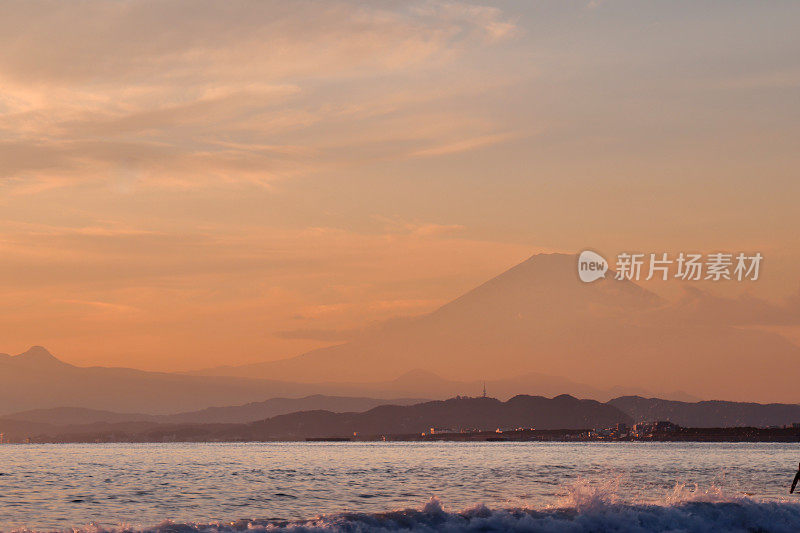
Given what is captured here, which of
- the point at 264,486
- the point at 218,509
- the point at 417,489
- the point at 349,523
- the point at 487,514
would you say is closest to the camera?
the point at 349,523

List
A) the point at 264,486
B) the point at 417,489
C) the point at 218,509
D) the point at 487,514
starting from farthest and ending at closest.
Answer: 1. the point at 264,486
2. the point at 417,489
3. the point at 218,509
4. the point at 487,514

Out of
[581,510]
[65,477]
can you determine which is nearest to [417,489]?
[581,510]

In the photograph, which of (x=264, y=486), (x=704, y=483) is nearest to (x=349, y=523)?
(x=264, y=486)

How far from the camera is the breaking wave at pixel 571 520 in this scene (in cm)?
3688

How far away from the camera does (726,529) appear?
1639 inches

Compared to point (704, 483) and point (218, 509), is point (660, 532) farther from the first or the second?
point (704, 483)

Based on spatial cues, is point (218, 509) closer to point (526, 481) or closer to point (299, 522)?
point (299, 522)

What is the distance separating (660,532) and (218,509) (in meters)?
27.7

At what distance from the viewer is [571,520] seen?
40.4 metres

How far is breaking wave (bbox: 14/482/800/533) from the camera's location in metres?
36.9

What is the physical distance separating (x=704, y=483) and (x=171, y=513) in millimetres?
50684

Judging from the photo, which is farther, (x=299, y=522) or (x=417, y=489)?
(x=417, y=489)

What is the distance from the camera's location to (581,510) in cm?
4197

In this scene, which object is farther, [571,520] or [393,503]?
[393,503]
